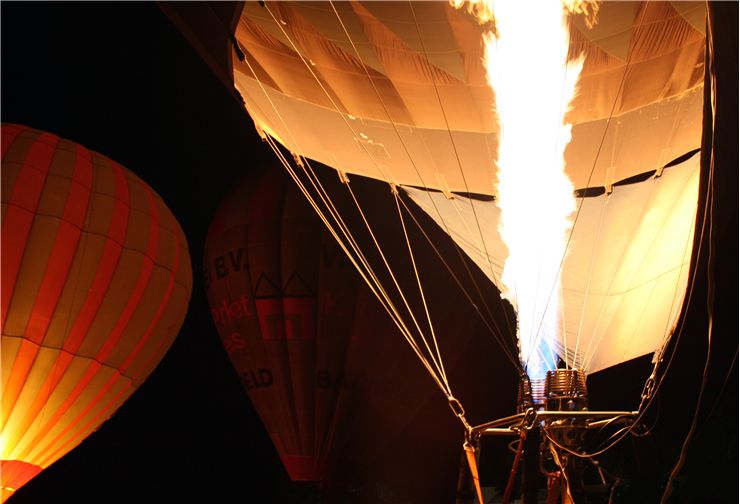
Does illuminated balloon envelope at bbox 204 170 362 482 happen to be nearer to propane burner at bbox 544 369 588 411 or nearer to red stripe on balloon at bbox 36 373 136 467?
red stripe on balloon at bbox 36 373 136 467

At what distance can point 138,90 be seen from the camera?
7.82 meters

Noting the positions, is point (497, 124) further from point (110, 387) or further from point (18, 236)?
point (110, 387)

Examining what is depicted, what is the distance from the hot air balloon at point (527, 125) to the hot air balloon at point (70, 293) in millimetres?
2074

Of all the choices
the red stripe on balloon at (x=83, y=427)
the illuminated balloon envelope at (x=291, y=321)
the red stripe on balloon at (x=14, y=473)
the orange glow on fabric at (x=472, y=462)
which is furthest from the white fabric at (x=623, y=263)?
the red stripe on balloon at (x=14, y=473)

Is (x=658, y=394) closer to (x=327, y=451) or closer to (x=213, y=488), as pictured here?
(x=327, y=451)

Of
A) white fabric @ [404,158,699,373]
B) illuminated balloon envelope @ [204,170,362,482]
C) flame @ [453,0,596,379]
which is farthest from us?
illuminated balloon envelope @ [204,170,362,482]

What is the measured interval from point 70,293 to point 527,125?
3164 millimetres

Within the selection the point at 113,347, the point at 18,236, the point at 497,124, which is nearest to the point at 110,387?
the point at 113,347

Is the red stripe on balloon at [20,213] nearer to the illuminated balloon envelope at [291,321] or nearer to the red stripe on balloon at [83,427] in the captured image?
the red stripe on balloon at [83,427]

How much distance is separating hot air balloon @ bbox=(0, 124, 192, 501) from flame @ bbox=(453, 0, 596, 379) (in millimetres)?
2861

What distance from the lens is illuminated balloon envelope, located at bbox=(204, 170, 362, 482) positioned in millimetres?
5492

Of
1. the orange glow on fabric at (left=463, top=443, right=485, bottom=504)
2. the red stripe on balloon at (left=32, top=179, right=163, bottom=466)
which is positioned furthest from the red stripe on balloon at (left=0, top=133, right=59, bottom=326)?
the orange glow on fabric at (left=463, top=443, right=485, bottom=504)

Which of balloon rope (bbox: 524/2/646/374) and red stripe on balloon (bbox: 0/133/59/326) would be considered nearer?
balloon rope (bbox: 524/2/646/374)

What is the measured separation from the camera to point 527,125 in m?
3.15
